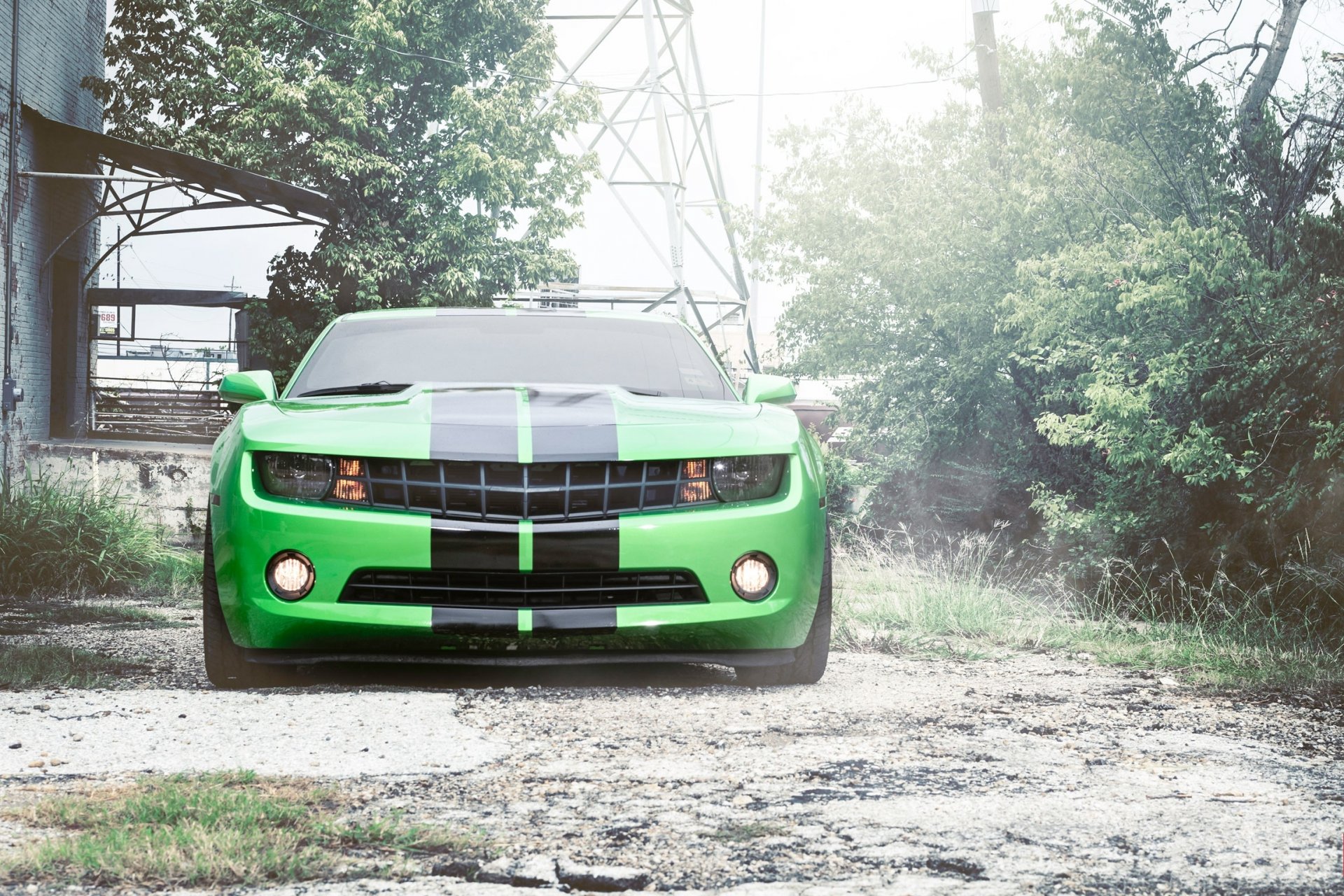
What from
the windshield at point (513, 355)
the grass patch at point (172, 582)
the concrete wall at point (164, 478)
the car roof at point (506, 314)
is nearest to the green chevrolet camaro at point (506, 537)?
the windshield at point (513, 355)

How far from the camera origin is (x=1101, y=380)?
11633 mm

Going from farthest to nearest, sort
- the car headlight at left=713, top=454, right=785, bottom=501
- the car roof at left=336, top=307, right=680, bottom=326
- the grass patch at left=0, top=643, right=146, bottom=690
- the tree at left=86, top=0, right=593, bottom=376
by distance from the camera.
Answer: the tree at left=86, top=0, right=593, bottom=376 < the car roof at left=336, top=307, right=680, bottom=326 < the grass patch at left=0, top=643, right=146, bottom=690 < the car headlight at left=713, top=454, right=785, bottom=501

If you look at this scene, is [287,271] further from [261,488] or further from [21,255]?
[261,488]

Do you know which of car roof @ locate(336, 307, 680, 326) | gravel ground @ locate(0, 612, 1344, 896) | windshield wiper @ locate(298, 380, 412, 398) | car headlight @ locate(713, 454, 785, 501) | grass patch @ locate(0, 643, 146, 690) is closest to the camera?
gravel ground @ locate(0, 612, 1344, 896)

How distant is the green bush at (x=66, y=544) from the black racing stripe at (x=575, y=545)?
537 cm

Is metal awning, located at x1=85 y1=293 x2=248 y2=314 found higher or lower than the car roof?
higher

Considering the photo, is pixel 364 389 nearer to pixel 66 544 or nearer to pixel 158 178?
pixel 66 544

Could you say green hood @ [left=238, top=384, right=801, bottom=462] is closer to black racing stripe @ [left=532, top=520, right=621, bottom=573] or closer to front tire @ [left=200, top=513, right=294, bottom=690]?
black racing stripe @ [left=532, top=520, right=621, bottom=573]

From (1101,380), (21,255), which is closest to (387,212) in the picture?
(21,255)

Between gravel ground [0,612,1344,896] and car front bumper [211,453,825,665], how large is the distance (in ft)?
0.69

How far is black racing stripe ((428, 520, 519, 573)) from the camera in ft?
13.2

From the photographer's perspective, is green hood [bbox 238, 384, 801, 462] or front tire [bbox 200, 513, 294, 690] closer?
green hood [bbox 238, 384, 801, 462]

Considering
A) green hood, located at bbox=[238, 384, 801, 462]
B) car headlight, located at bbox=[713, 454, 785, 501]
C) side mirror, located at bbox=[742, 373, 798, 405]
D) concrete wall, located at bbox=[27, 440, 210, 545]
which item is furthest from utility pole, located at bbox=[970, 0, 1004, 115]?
car headlight, located at bbox=[713, 454, 785, 501]

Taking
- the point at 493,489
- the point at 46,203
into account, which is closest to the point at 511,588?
the point at 493,489
